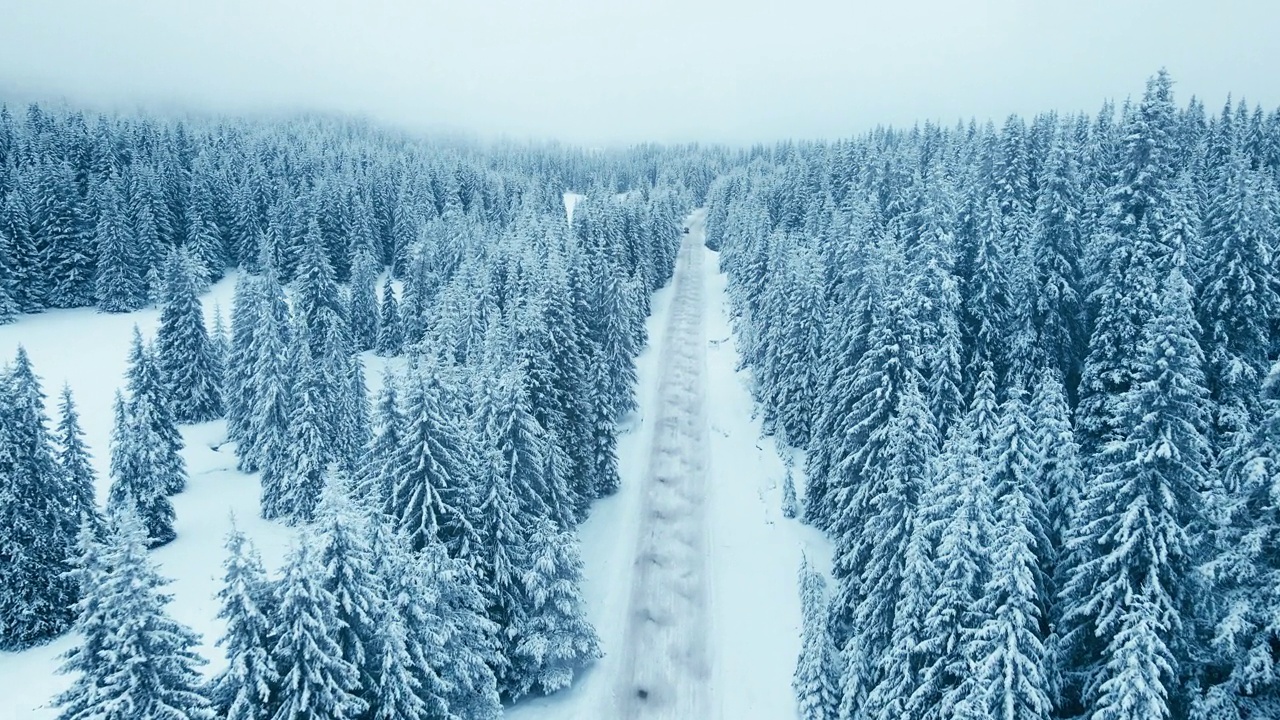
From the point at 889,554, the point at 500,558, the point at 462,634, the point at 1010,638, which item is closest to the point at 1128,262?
the point at 889,554

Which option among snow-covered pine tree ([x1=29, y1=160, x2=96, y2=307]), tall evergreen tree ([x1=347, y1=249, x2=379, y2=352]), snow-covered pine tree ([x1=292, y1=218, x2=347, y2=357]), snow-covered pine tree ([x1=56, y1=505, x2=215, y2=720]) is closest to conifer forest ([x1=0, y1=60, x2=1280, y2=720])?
snow-covered pine tree ([x1=56, y1=505, x2=215, y2=720])

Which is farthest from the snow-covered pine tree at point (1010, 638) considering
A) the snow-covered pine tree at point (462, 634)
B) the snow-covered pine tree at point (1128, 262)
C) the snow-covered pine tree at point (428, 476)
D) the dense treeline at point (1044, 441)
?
the snow-covered pine tree at point (428, 476)

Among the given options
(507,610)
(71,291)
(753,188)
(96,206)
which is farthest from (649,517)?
(753,188)

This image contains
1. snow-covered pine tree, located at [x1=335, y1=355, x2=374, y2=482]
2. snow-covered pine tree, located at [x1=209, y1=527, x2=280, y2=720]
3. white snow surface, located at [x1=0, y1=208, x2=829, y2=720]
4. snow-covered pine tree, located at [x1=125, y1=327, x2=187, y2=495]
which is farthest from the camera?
snow-covered pine tree, located at [x1=335, y1=355, x2=374, y2=482]

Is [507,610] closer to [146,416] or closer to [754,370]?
[146,416]

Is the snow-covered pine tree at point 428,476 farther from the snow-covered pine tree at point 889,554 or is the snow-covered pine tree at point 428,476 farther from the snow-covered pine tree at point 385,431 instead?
the snow-covered pine tree at point 889,554

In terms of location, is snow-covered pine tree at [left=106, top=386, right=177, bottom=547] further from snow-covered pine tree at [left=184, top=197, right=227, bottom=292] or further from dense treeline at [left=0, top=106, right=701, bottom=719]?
snow-covered pine tree at [left=184, top=197, right=227, bottom=292]

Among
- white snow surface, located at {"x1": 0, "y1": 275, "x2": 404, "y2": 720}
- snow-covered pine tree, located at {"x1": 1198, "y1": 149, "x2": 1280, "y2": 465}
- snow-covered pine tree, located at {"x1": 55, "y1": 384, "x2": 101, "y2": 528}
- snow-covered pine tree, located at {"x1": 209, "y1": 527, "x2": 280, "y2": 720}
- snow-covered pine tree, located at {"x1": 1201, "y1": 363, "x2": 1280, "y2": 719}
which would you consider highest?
snow-covered pine tree, located at {"x1": 1198, "y1": 149, "x2": 1280, "y2": 465}
